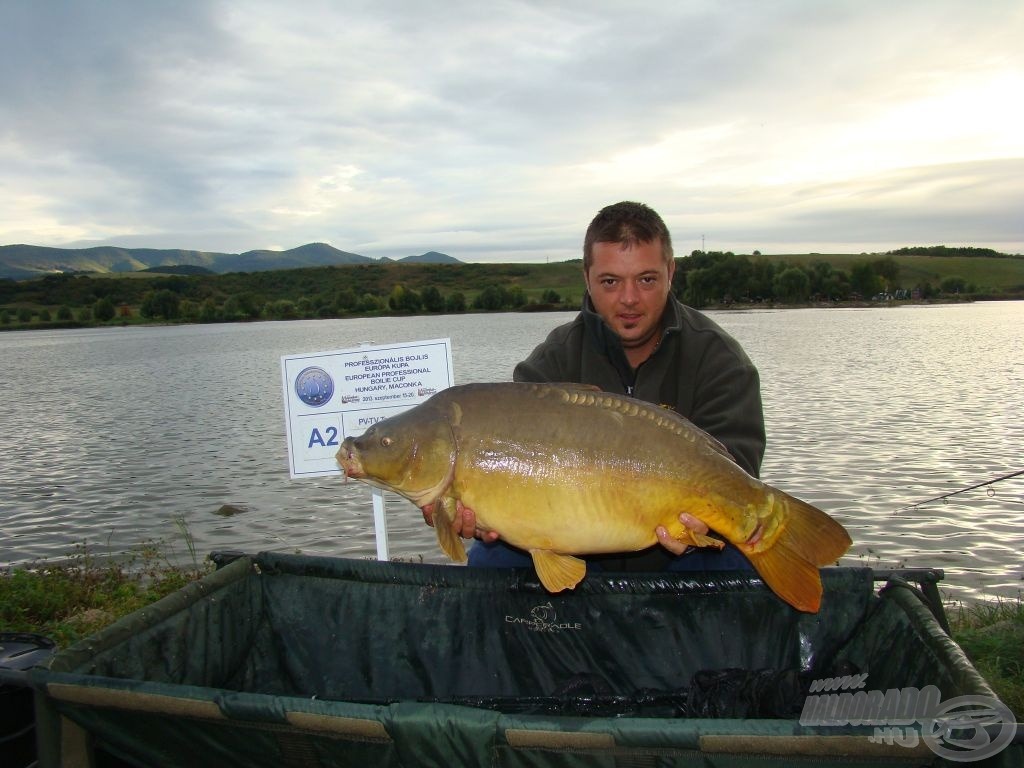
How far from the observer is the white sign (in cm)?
285

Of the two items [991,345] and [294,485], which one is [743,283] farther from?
[294,485]

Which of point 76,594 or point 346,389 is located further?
point 76,594

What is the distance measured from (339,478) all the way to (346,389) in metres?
4.28

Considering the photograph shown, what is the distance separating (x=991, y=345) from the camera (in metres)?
19.2

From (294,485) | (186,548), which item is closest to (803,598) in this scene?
(186,548)

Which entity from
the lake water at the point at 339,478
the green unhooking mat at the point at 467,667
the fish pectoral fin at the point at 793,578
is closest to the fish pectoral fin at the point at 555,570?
the green unhooking mat at the point at 467,667

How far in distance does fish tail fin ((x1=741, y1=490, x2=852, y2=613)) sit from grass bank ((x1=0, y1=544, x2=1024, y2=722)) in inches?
34.3

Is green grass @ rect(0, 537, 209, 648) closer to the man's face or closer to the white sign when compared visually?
the white sign

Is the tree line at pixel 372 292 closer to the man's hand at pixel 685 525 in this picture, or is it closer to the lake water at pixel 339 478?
the lake water at pixel 339 478

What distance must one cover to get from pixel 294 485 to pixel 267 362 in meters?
12.7

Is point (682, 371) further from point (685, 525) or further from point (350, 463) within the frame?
point (350, 463)

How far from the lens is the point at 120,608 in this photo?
10.7ft

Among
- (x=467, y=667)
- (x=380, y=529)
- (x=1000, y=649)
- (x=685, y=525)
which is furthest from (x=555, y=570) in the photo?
(x=1000, y=649)

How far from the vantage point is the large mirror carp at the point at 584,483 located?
6.01ft
